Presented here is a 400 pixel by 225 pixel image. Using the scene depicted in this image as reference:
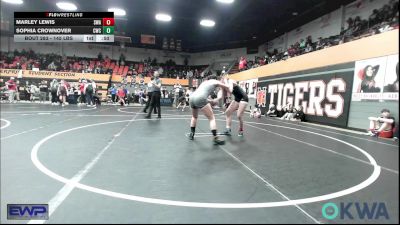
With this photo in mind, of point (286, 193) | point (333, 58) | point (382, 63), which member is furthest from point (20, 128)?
point (333, 58)

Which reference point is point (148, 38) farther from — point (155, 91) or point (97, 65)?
point (155, 91)

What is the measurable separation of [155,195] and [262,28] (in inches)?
769

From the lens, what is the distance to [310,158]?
14.1 ft

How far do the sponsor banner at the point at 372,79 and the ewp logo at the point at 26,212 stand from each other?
8.49 metres

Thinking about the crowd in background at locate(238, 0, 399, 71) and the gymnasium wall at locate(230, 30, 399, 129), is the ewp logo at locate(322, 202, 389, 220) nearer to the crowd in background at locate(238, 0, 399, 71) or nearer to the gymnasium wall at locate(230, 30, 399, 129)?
the crowd in background at locate(238, 0, 399, 71)

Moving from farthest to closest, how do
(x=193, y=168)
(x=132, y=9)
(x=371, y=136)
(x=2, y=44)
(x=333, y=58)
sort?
1. (x=132, y=9)
2. (x=333, y=58)
3. (x=371, y=136)
4. (x=193, y=168)
5. (x=2, y=44)

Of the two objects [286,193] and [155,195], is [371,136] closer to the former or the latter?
[286,193]

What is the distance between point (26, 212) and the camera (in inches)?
63.3

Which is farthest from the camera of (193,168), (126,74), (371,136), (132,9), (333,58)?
(126,74)

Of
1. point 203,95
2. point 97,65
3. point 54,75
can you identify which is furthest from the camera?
point 97,65

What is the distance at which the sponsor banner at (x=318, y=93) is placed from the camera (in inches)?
389
